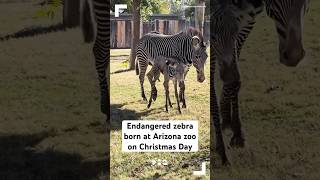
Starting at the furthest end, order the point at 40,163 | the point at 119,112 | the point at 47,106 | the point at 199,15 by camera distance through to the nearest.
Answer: the point at 47,106
the point at 40,163
the point at 119,112
the point at 199,15

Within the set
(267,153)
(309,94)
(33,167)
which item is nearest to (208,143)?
(267,153)

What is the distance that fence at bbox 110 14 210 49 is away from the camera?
15.8ft

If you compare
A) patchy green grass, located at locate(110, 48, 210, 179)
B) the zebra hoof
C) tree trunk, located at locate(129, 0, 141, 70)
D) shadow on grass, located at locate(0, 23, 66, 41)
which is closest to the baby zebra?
patchy green grass, located at locate(110, 48, 210, 179)

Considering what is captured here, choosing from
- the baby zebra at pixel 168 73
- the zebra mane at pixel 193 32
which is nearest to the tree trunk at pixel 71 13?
the baby zebra at pixel 168 73

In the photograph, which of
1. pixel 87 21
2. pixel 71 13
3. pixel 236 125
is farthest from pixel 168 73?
pixel 71 13

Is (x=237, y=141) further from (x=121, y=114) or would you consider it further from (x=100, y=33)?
(x=100, y=33)

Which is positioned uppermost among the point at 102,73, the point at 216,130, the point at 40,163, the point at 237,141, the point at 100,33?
the point at 100,33

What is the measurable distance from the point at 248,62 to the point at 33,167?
8.98 ft

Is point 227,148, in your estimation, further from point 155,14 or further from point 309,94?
point 155,14

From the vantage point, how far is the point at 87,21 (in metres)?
5.06

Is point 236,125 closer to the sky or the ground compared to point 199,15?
closer to the ground

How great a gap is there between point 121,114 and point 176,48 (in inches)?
36.9

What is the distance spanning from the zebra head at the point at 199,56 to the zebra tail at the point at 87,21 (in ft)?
3.75

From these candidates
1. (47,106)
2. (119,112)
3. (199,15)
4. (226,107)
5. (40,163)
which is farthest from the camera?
(47,106)
